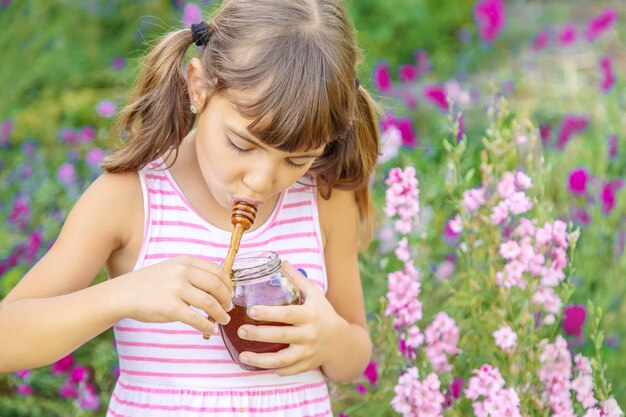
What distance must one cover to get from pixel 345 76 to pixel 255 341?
19.4 inches

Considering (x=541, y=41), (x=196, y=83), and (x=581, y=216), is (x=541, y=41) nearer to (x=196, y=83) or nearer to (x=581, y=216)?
(x=581, y=216)

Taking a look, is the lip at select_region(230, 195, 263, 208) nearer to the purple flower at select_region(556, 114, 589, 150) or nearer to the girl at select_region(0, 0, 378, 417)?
the girl at select_region(0, 0, 378, 417)

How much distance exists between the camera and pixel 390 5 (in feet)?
17.2

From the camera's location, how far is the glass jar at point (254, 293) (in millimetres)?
1632

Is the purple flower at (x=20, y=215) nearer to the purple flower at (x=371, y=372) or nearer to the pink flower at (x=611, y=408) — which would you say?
the purple flower at (x=371, y=372)

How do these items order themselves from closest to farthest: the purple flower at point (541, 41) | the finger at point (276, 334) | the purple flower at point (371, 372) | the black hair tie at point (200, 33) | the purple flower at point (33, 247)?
1. the finger at point (276, 334)
2. the black hair tie at point (200, 33)
3. the purple flower at point (371, 372)
4. the purple flower at point (33, 247)
5. the purple flower at point (541, 41)

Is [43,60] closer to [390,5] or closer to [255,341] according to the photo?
[390,5]

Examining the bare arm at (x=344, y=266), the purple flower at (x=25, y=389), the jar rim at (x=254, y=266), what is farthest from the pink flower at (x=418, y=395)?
the purple flower at (x=25, y=389)

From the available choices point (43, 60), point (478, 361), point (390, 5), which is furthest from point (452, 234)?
point (390, 5)

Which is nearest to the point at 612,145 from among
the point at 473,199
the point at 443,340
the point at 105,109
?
the point at 473,199

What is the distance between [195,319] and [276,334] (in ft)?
0.58

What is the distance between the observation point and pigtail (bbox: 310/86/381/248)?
6.59ft

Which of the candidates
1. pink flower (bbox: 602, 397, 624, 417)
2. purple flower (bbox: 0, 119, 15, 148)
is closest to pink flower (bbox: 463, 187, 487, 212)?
pink flower (bbox: 602, 397, 624, 417)

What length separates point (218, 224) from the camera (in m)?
1.93
